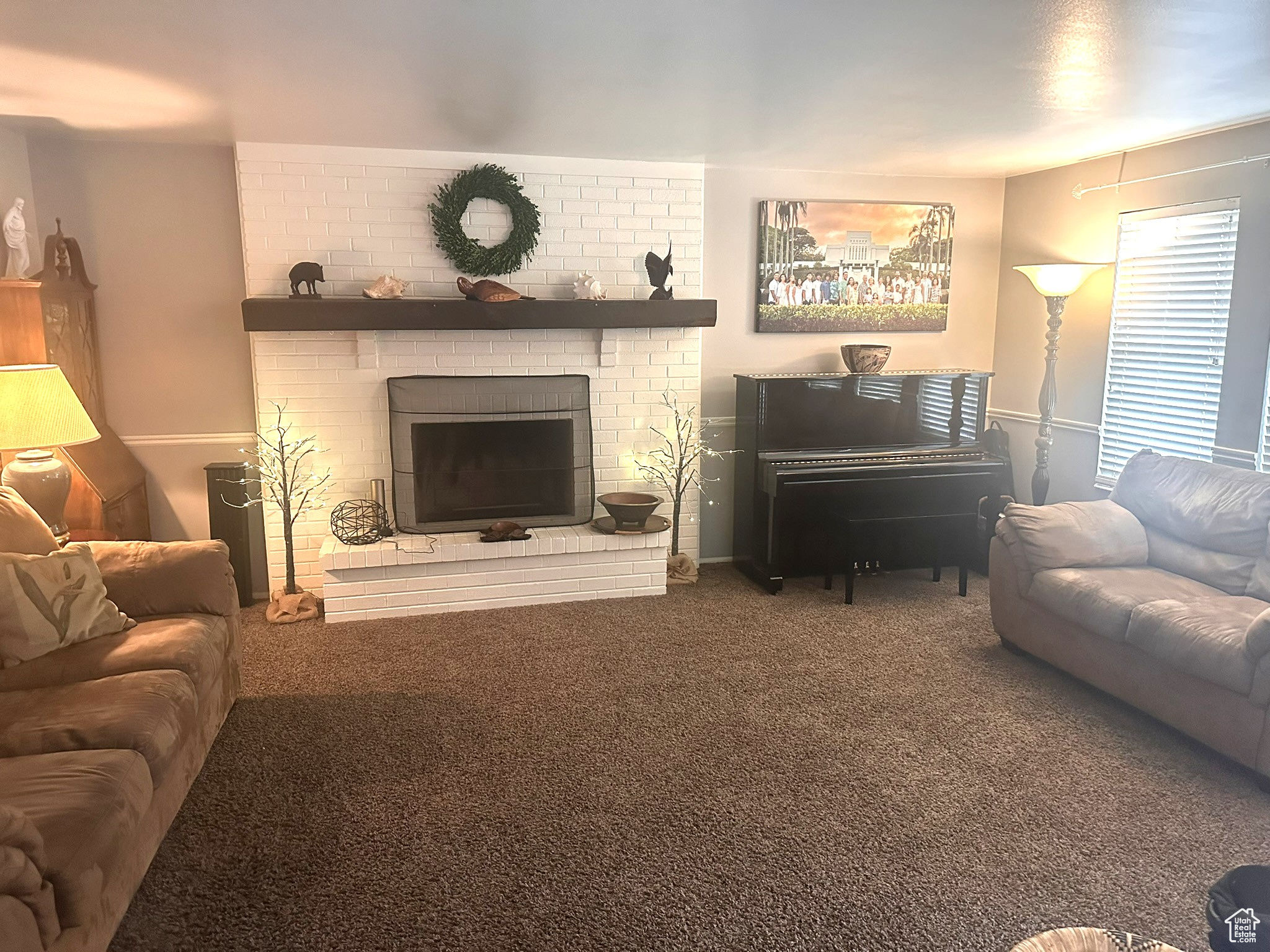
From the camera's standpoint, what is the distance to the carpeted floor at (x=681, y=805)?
218 centimetres

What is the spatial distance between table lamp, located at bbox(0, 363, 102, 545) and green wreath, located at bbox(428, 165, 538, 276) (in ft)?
6.14

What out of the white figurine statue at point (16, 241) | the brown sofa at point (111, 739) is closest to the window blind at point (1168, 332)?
the brown sofa at point (111, 739)

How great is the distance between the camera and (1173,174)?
4.19 meters

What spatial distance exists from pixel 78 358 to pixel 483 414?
1.94 m

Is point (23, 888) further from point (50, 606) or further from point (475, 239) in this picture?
point (475, 239)

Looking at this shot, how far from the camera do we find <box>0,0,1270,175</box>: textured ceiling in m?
2.37

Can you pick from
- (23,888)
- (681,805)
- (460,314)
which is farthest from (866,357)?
(23,888)

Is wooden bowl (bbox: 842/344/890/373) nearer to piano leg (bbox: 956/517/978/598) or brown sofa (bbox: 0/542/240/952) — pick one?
piano leg (bbox: 956/517/978/598)

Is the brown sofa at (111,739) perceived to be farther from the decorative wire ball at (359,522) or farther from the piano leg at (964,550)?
the piano leg at (964,550)

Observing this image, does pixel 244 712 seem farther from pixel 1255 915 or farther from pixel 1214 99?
pixel 1214 99

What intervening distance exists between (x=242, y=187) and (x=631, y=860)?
3.66 m

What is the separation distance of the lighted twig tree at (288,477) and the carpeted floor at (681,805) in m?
0.61

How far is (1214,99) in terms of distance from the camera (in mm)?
3359

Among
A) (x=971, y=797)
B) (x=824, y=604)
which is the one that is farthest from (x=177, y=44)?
(x=824, y=604)
